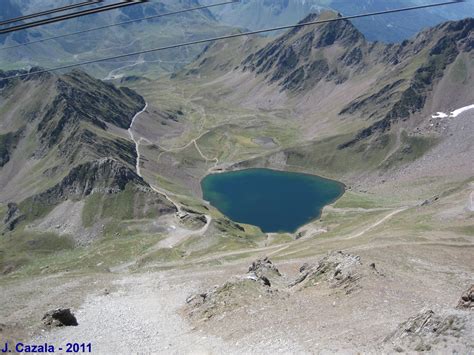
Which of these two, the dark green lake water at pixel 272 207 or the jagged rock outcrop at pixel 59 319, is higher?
the dark green lake water at pixel 272 207

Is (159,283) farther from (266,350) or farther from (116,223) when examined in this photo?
(116,223)

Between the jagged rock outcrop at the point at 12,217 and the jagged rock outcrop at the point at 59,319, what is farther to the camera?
the jagged rock outcrop at the point at 12,217

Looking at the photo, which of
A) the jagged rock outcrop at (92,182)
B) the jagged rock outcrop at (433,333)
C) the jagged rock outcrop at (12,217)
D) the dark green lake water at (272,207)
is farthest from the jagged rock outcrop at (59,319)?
the jagged rock outcrop at (12,217)

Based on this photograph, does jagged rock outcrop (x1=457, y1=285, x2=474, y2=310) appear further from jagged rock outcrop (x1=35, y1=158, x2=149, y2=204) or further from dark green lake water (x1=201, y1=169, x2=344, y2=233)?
jagged rock outcrop (x1=35, y1=158, x2=149, y2=204)

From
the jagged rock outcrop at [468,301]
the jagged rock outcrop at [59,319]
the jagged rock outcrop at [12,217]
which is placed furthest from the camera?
the jagged rock outcrop at [12,217]

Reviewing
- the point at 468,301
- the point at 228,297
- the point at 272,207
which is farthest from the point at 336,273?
the point at 272,207

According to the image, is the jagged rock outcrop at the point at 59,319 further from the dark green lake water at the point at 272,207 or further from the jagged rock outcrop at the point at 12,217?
the jagged rock outcrop at the point at 12,217

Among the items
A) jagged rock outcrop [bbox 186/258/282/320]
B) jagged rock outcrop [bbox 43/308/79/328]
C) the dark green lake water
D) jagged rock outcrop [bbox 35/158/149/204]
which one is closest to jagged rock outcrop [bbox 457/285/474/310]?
jagged rock outcrop [bbox 186/258/282/320]

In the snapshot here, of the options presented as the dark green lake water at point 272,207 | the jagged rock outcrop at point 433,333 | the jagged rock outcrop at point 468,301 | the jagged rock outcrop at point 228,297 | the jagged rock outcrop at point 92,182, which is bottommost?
the jagged rock outcrop at point 433,333

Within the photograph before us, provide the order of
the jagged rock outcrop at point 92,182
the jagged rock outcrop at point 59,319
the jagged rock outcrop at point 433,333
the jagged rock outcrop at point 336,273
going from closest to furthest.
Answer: the jagged rock outcrop at point 433,333 → the jagged rock outcrop at point 59,319 → the jagged rock outcrop at point 336,273 → the jagged rock outcrop at point 92,182

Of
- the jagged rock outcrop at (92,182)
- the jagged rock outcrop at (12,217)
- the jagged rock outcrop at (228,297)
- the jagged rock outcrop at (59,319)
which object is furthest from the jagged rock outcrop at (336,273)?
the jagged rock outcrop at (12,217)
